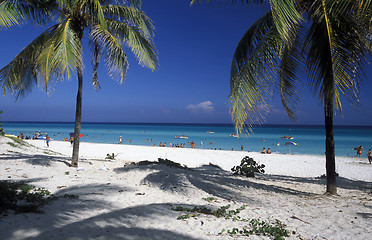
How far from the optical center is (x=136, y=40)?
756 centimetres

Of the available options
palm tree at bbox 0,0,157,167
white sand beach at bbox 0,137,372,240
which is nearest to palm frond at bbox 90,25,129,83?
palm tree at bbox 0,0,157,167

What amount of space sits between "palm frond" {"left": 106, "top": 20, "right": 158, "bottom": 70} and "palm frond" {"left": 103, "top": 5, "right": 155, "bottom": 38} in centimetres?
39

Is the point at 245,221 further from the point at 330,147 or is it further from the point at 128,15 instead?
the point at 128,15

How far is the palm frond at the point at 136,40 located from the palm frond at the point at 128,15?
39cm

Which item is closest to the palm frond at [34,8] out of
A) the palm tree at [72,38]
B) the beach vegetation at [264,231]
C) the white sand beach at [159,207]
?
the palm tree at [72,38]

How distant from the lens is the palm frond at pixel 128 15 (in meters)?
7.58

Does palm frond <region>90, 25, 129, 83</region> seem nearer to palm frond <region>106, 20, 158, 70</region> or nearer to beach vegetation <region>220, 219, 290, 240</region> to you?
palm frond <region>106, 20, 158, 70</region>

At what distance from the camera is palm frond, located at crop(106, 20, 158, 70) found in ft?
24.6

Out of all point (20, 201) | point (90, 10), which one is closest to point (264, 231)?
point (20, 201)

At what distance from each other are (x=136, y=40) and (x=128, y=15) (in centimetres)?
99

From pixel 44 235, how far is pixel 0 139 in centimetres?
1355

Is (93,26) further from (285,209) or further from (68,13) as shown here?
(285,209)

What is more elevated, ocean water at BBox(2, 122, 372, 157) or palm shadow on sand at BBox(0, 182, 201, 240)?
palm shadow on sand at BBox(0, 182, 201, 240)

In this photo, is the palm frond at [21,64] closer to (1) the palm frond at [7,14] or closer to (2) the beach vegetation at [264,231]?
(1) the palm frond at [7,14]
